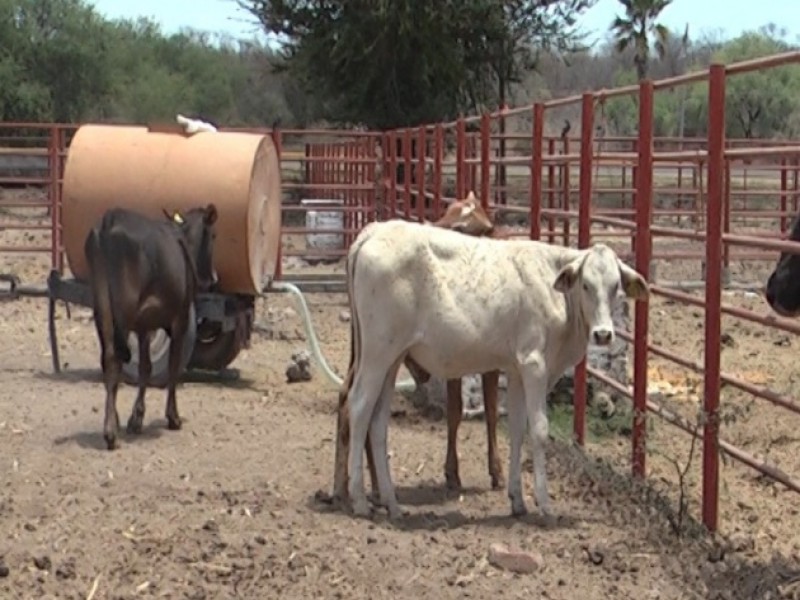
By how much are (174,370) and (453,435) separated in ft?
7.68

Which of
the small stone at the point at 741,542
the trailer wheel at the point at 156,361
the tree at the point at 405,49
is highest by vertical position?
the tree at the point at 405,49

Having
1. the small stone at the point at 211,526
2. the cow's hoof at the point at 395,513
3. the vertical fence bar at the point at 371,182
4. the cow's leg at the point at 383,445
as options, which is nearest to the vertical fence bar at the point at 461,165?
the cow's leg at the point at 383,445

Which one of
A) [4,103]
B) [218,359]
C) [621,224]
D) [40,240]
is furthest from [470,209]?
[4,103]

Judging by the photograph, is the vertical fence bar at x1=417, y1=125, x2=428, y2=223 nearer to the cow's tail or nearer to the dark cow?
the dark cow

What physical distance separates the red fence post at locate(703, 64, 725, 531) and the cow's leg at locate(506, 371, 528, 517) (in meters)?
0.83

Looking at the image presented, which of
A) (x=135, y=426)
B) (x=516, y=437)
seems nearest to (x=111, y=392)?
(x=135, y=426)

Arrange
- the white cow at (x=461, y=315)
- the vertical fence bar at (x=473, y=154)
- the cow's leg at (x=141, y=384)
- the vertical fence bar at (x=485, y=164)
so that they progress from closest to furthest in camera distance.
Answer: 1. the white cow at (x=461, y=315)
2. the cow's leg at (x=141, y=384)
3. the vertical fence bar at (x=485, y=164)
4. the vertical fence bar at (x=473, y=154)

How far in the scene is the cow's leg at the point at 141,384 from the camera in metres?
8.53

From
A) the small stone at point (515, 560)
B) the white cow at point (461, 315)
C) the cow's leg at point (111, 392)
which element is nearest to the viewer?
the small stone at point (515, 560)

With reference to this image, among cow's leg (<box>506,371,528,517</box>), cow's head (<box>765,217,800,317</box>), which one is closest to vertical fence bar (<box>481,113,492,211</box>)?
cow's leg (<box>506,371,528,517</box>)

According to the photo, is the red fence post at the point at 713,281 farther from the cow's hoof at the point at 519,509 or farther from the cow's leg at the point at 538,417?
the cow's hoof at the point at 519,509

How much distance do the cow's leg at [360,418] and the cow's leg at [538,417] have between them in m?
0.63

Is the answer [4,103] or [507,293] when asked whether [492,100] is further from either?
[507,293]

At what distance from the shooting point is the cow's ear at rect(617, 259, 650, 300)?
6.27 m
